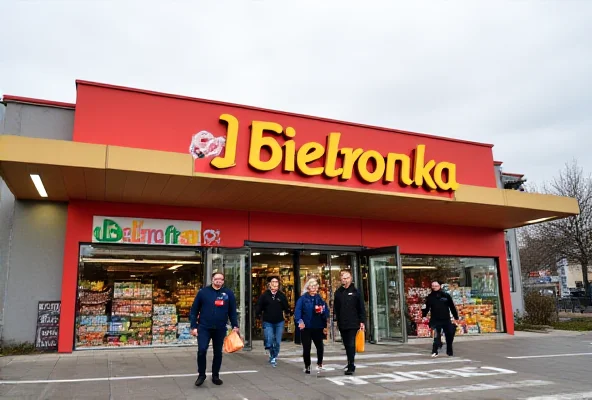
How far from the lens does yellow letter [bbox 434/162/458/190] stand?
12461mm

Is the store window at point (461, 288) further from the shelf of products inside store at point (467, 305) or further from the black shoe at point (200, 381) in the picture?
the black shoe at point (200, 381)

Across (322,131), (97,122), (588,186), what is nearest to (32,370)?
(97,122)

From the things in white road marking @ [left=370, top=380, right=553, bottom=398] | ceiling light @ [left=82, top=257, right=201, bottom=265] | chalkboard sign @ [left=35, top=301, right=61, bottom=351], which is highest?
ceiling light @ [left=82, top=257, right=201, bottom=265]

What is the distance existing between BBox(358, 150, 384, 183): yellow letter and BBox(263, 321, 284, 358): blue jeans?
431 centimetres

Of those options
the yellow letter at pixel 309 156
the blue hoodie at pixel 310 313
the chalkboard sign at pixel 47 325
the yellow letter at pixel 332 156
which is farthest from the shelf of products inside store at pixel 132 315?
the blue hoodie at pixel 310 313

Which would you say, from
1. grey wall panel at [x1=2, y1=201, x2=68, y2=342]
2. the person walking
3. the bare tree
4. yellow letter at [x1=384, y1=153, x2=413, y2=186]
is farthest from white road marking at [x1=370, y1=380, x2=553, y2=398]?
the bare tree

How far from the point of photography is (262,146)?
10.7 m

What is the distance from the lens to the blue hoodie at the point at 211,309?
6.97m

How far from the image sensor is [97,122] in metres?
10.1

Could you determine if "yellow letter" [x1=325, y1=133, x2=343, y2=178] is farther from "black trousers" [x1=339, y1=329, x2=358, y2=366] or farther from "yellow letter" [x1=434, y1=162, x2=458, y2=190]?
"black trousers" [x1=339, y1=329, x2=358, y2=366]

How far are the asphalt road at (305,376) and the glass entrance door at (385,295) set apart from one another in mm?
1526

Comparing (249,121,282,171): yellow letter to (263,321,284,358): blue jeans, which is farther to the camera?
(249,121,282,171): yellow letter

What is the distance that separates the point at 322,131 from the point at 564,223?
799 inches

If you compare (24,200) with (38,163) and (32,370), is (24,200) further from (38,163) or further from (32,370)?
(32,370)
